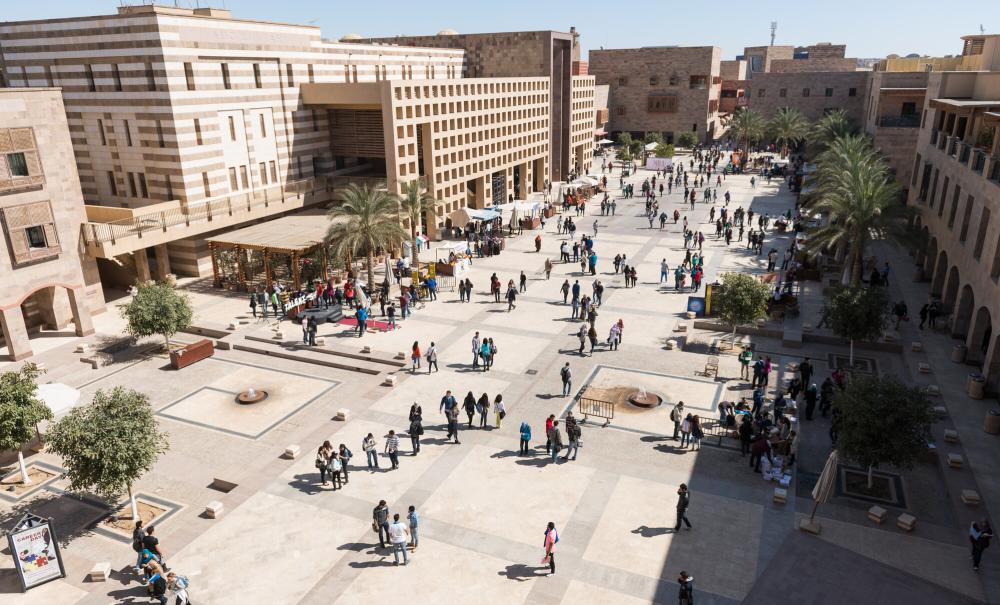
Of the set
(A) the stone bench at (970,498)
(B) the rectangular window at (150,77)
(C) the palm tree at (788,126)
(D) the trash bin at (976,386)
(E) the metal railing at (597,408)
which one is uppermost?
(B) the rectangular window at (150,77)

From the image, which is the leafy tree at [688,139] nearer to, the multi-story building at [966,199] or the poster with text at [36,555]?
the multi-story building at [966,199]

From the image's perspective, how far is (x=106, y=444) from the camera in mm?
16312

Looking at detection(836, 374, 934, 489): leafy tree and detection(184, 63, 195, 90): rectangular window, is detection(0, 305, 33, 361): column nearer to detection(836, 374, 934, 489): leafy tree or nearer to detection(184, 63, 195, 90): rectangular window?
detection(184, 63, 195, 90): rectangular window

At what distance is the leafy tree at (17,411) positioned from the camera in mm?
18312

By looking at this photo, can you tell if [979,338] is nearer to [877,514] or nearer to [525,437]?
[877,514]

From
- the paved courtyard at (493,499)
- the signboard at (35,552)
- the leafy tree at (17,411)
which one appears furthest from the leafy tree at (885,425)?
the leafy tree at (17,411)

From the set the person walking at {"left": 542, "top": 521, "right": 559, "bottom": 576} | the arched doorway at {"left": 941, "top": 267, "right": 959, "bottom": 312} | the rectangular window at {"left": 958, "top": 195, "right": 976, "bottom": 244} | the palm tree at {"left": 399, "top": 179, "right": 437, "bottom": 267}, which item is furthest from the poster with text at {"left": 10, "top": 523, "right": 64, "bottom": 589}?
the arched doorway at {"left": 941, "top": 267, "right": 959, "bottom": 312}

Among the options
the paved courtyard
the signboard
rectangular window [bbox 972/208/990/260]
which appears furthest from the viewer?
rectangular window [bbox 972/208/990/260]

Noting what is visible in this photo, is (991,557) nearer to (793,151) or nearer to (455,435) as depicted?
(455,435)

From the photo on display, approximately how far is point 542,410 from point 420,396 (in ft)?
15.2

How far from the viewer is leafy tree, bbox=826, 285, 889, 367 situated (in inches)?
984

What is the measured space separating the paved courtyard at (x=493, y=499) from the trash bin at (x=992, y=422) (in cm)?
58

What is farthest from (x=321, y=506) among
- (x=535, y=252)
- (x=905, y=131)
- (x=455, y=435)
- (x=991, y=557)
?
(x=905, y=131)

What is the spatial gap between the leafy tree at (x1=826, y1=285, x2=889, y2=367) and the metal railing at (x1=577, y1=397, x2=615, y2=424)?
388 inches
